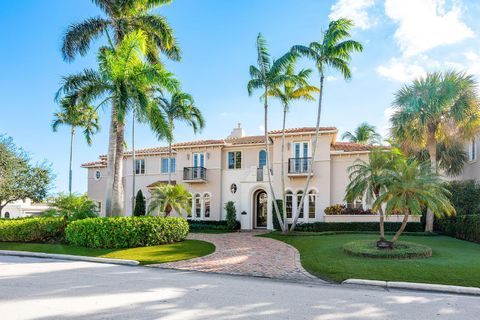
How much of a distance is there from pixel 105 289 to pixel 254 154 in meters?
22.1

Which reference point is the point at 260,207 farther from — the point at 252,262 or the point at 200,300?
the point at 200,300

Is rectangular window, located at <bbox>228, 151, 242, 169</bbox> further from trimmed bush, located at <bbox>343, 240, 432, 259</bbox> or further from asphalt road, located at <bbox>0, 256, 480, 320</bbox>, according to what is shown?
asphalt road, located at <bbox>0, 256, 480, 320</bbox>

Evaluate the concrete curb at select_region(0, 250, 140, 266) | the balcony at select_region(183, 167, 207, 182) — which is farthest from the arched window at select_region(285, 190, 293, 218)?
the concrete curb at select_region(0, 250, 140, 266)

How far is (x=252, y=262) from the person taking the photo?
13148 millimetres

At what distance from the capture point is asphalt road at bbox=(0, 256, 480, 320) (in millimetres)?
6356

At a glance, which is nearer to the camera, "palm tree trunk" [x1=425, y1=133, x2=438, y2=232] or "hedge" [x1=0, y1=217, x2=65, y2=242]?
"hedge" [x1=0, y1=217, x2=65, y2=242]

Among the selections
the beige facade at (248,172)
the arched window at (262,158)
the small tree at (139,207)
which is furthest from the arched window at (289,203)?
the small tree at (139,207)

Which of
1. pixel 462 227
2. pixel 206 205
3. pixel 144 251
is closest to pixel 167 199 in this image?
pixel 144 251

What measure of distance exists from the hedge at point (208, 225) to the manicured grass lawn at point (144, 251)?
32.0 feet

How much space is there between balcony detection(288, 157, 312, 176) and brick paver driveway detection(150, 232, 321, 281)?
32.8 ft

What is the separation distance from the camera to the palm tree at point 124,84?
57.0ft

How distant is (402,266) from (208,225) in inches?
758

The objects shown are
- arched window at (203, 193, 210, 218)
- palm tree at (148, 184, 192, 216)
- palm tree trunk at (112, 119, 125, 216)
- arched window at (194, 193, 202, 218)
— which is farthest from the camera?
arched window at (194, 193, 202, 218)

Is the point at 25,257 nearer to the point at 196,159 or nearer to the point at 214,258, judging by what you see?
the point at 214,258
